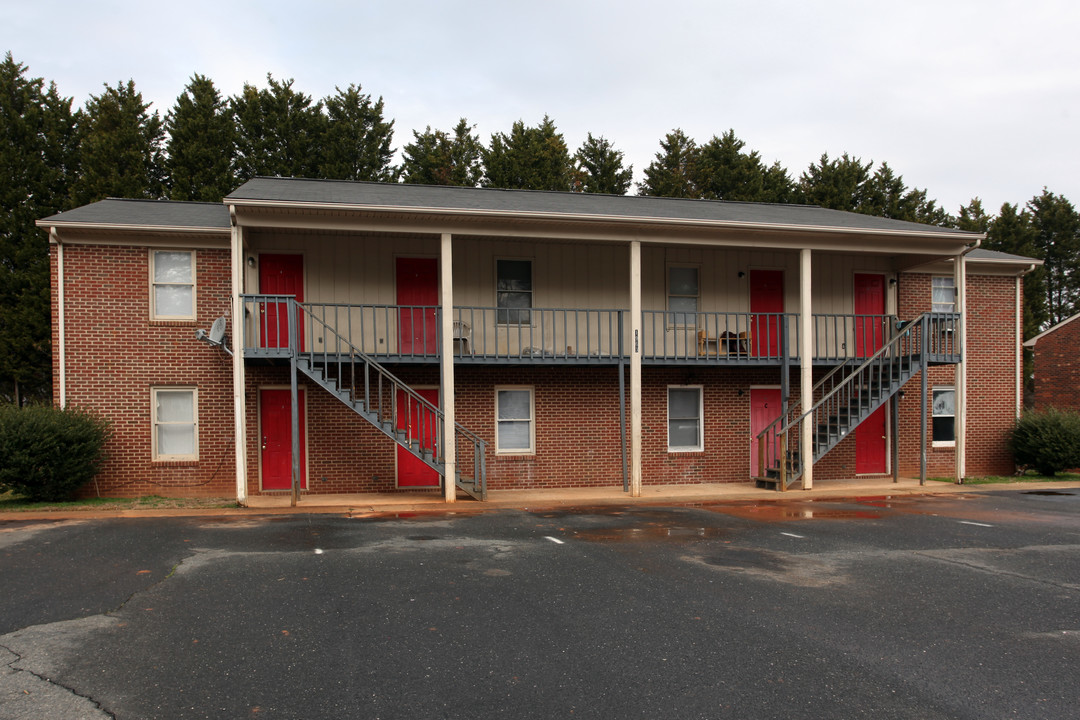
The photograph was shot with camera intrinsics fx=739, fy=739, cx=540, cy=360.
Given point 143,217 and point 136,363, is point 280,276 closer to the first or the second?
point 143,217

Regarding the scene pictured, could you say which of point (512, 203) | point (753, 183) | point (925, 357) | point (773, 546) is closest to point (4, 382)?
point (512, 203)

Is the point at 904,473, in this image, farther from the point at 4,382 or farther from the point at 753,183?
the point at 4,382

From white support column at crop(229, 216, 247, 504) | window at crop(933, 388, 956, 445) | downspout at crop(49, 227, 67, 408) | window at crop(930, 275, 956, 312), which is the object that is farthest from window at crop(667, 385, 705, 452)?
downspout at crop(49, 227, 67, 408)

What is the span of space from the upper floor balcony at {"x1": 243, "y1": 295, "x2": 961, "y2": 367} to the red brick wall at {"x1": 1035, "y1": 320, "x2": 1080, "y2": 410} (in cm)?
1413

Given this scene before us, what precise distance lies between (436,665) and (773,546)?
5.53 meters

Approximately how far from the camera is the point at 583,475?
613 inches

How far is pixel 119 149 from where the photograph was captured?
27.1 metres

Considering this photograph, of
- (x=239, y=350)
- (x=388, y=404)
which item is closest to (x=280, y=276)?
(x=239, y=350)

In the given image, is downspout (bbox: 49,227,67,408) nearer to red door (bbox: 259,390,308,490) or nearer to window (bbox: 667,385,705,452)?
red door (bbox: 259,390,308,490)

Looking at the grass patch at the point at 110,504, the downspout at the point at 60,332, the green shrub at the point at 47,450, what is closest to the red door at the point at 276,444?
the grass patch at the point at 110,504

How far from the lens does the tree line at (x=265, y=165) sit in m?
24.9

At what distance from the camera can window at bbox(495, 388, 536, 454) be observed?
15.3 m

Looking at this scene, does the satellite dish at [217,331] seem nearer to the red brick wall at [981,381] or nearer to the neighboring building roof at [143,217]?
the neighboring building roof at [143,217]

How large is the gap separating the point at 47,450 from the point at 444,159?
82.5ft
